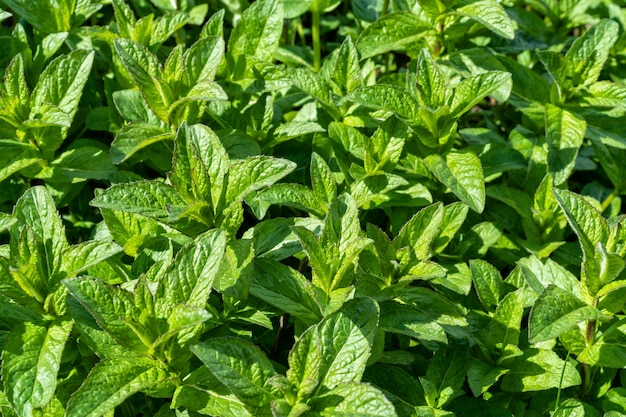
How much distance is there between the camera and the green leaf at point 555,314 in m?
2.18

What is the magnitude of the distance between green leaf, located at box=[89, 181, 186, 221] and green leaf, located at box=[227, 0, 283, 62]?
3.06 feet

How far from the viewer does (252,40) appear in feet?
9.93

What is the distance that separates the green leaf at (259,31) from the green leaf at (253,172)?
2.85 feet

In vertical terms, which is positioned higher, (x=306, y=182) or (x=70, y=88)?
(x=70, y=88)

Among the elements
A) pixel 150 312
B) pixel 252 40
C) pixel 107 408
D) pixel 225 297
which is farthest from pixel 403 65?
pixel 107 408

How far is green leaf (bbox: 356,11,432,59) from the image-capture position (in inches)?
118

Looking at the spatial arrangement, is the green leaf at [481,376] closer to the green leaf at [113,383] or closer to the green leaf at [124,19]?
the green leaf at [113,383]

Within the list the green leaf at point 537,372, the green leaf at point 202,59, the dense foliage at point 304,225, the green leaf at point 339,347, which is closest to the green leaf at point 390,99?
the dense foliage at point 304,225

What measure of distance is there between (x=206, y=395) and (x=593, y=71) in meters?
1.99

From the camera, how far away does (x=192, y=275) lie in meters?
2.08

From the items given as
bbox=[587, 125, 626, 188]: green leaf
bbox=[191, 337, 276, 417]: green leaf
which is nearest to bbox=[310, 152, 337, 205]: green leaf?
bbox=[191, 337, 276, 417]: green leaf

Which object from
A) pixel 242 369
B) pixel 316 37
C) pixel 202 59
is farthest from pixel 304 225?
pixel 316 37

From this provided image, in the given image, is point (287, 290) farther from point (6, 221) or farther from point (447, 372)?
point (6, 221)

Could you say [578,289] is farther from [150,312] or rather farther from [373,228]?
[150,312]
